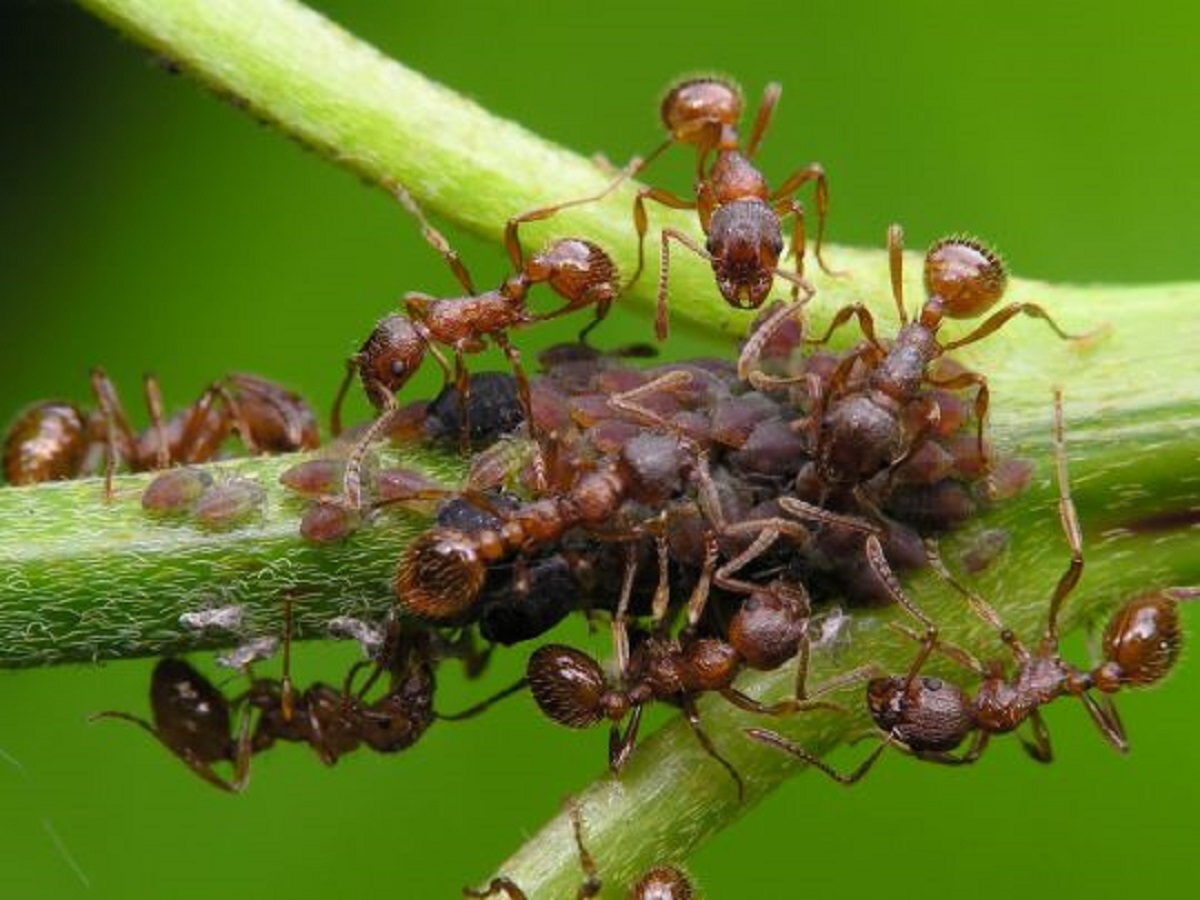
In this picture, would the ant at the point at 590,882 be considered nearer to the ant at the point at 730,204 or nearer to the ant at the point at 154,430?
the ant at the point at 730,204

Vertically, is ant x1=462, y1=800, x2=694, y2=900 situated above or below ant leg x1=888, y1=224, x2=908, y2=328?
below

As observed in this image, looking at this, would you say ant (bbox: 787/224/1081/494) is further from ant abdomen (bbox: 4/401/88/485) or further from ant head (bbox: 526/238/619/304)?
ant abdomen (bbox: 4/401/88/485)

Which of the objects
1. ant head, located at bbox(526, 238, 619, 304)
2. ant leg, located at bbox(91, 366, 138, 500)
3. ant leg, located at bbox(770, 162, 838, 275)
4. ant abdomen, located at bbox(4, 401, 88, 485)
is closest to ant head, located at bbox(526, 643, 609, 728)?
ant head, located at bbox(526, 238, 619, 304)

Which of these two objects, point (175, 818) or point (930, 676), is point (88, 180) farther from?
point (930, 676)

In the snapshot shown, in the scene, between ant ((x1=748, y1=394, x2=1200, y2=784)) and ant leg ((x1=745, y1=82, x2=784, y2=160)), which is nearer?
ant ((x1=748, y1=394, x2=1200, y2=784))

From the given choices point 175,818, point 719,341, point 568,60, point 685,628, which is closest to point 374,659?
point 685,628

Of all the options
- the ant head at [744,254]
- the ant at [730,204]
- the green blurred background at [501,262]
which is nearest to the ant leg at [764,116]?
the ant at [730,204]

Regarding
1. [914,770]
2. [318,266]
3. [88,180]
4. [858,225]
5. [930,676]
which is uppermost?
[88,180]

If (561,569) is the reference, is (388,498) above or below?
above
